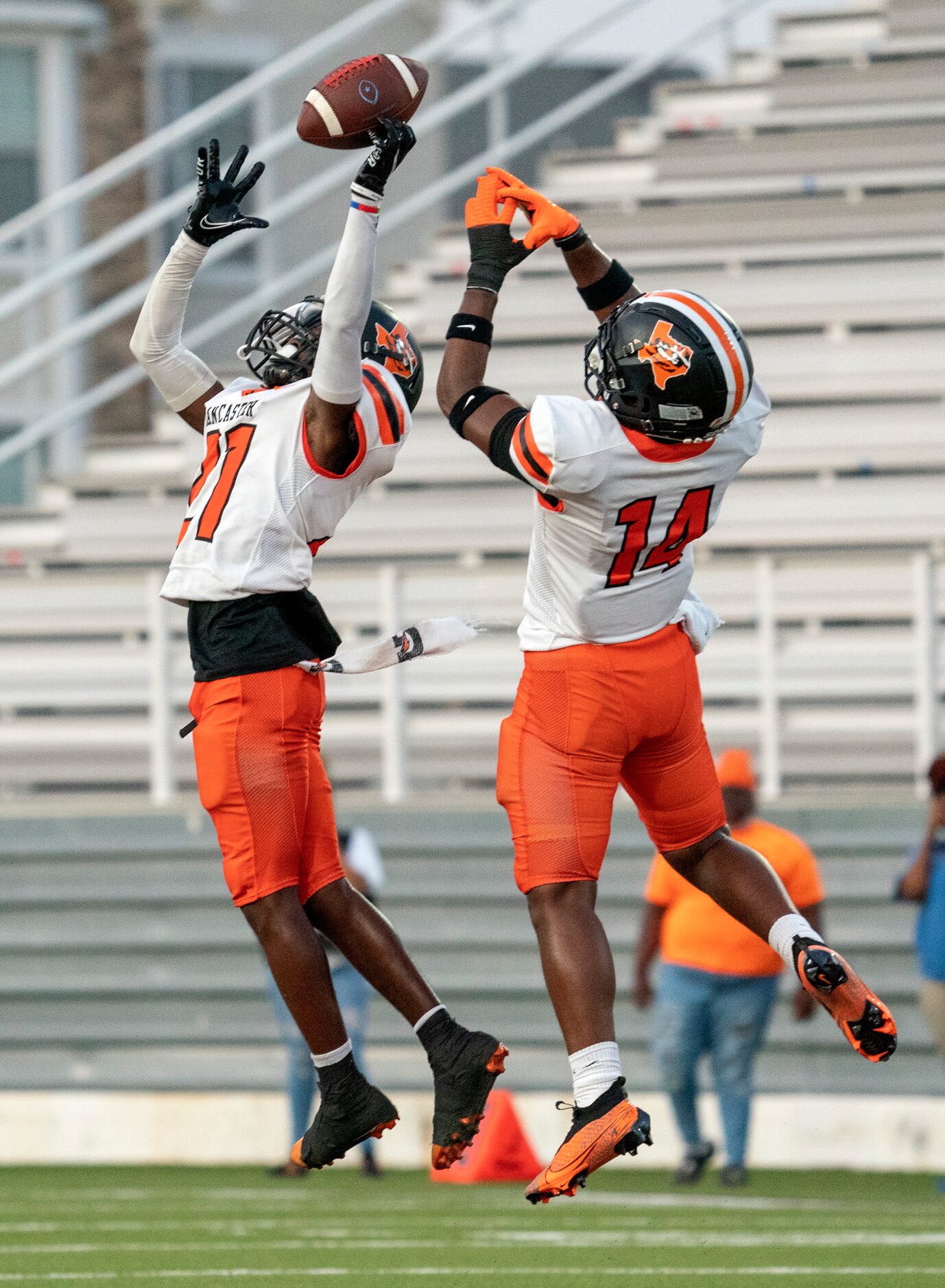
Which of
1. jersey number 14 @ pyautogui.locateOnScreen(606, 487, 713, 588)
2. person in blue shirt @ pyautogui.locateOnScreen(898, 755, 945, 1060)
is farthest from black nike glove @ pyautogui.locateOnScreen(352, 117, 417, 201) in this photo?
person in blue shirt @ pyautogui.locateOnScreen(898, 755, 945, 1060)

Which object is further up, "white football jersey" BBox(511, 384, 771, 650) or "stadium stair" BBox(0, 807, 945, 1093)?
"white football jersey" BBox(511, 384, 771, 650)

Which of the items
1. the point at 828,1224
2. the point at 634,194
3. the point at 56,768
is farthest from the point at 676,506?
the point at 634,194

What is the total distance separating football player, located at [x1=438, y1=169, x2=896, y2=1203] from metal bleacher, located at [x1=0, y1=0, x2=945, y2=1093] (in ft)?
16.1

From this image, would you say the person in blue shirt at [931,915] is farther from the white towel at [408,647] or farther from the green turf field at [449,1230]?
the white towel at [408,647]

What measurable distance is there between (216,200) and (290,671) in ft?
3.50

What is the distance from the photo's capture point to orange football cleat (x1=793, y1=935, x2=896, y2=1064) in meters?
4.69

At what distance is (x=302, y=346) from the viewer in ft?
16.4

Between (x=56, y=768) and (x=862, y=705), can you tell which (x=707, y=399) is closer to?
(x=862, y=705)

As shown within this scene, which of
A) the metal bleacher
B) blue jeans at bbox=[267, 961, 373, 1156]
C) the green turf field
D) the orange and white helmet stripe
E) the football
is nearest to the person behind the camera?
the orange and white helmet stripe

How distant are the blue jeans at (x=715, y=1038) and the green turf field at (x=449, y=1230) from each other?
30 centimetres

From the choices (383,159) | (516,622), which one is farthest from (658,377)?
(516,622)

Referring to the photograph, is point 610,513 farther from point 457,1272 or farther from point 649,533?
point 457,1272

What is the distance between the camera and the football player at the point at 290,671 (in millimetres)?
4840

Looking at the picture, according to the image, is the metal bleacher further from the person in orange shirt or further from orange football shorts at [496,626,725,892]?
orange football shorts at [496,626,725,892]
